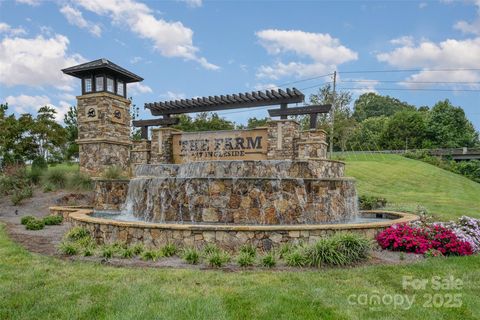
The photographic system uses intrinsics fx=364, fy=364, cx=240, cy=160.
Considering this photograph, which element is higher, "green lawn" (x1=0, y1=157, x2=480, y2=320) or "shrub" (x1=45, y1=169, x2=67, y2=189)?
"shrub" (x1=45, y1=169, x2=67, y2=189)

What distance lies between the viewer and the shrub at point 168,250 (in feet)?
21.2

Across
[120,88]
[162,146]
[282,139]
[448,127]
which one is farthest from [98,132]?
[448,127]

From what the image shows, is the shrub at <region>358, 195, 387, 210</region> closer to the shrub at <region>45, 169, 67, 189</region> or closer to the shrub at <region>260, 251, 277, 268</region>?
the shrub at <region>260, 251, 277, 268</region>

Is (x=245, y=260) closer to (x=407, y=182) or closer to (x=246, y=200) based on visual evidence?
(x=246, y=200)

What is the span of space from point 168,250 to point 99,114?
14389 millimetres

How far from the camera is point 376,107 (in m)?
77.8

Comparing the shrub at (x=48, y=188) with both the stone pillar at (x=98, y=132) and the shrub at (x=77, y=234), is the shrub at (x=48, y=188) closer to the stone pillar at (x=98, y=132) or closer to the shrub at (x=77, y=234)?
the stone pillar at (x=98, y=132)

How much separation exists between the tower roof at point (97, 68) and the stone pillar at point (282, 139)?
946 centimetres

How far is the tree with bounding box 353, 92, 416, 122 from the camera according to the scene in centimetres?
7606

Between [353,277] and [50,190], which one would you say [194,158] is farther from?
[353,277]

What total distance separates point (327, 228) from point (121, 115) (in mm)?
16091

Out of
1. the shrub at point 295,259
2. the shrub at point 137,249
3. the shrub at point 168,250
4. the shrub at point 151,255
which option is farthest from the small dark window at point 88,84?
the shrub at point 295,259

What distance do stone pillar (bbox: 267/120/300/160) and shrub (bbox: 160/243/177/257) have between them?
27.0ft

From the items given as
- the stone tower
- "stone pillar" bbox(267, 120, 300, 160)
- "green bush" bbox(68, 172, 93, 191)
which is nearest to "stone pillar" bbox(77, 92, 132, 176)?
the stone tower
